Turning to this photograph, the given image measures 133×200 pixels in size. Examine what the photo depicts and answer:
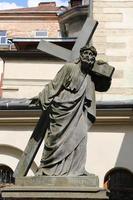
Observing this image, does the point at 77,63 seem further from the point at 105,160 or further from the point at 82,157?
the point at 105,160

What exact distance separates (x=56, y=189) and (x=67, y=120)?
89 cm

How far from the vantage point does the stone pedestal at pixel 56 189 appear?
18.6 feet

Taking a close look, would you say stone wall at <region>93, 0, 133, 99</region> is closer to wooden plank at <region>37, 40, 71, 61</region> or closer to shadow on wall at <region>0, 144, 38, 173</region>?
shadow on wall at <region>0, 144, 38, 173</region>

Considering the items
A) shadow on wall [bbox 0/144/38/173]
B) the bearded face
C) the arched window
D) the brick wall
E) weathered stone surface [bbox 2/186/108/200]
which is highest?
the brick wall

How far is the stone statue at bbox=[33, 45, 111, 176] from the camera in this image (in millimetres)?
6109

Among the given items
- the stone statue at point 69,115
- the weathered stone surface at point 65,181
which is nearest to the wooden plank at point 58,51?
Answer: the stone statue at point 69,115

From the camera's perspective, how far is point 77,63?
6512 mm

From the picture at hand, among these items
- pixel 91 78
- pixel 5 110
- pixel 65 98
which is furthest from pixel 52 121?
pixel 5 110

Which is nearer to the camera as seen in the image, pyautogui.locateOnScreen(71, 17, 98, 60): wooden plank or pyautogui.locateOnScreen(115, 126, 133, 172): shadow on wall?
pyautogui.locateOnScreen(71, 17, 98, 60): wooden plank

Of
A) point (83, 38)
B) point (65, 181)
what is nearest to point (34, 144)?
point (65, 181)

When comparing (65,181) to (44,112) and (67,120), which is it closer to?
(67,120)

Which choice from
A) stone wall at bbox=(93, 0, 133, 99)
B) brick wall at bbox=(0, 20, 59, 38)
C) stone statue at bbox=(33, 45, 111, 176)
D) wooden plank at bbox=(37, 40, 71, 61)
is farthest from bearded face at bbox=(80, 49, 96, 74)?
brick wall at bbox=(0, 20, 59, 38)

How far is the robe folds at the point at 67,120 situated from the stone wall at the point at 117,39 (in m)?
8.18

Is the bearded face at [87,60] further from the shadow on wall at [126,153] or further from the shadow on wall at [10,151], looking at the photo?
the shadow on wall at [10,151]
